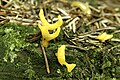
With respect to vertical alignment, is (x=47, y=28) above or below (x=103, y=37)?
above

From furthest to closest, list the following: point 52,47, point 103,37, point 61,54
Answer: point 103,37 < point 52,47 < point 61,54

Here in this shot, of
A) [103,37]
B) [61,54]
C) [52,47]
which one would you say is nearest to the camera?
[61,54]

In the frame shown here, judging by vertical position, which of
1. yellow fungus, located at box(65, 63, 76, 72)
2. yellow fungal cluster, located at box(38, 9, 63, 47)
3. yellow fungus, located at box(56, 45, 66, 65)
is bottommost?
yellow fungus, located at box(65, 63, 76, 72)

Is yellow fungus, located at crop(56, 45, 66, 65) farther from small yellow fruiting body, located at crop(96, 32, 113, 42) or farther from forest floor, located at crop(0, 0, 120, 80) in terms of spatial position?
small yellow fruiting body, located at crop(96, 32, 113, 42)

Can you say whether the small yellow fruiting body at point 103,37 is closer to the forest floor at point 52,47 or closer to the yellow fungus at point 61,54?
the forest floor at point 52,47

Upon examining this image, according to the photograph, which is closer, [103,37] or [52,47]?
[52,47]

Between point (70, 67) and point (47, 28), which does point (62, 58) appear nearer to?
point (70, 67)

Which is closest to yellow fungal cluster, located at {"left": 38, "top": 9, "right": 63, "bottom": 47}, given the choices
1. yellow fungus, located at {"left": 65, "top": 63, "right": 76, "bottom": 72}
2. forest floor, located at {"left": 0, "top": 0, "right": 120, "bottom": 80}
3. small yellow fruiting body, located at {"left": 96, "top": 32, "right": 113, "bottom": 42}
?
forest floor, located at {"left": 0, "top": 0, "right": 120, "bottom": 80}

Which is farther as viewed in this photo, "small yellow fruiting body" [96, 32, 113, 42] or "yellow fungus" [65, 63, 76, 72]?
"small yellow fruiting body" [96, 32, 113, 42]

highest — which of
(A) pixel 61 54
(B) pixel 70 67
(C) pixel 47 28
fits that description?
(C) pixel 47 28

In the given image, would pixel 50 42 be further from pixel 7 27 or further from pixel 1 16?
pixel 1 16

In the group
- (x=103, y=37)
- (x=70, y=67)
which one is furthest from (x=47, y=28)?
(x=103, y=37)

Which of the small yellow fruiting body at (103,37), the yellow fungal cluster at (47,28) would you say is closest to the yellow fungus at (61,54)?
the yellow fungal cluster at (47,28)
